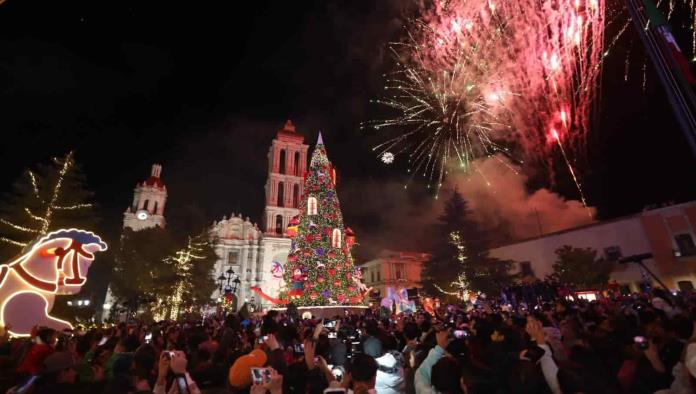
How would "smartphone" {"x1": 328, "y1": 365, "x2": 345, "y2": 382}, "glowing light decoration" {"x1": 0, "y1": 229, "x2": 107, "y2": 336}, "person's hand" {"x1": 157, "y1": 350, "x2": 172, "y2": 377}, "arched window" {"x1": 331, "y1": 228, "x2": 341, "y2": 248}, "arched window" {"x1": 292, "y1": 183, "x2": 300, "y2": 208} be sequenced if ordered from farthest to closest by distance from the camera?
"arched window" {"x1": 292, "y1": 183, "x2": 300, "y2": 208} < "arched window" {"x1": 331, "y1": 228, "x2": 341, "y2": 248} < "glowing light decoration" {"x1": 0, "y1": 229, "x2": 107, "y2": 336} < "smartphone" {"x1": 328, "y1": 365, "x2": 345, "y2": 382} < "person's hand" {"x1": 157, "y1": 350, "x2": 172, "y2": 377}

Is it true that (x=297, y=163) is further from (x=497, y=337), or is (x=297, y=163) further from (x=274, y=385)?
(x=274, y=385)

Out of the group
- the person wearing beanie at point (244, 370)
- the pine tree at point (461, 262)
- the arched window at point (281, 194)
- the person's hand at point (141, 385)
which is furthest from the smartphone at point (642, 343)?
the arched window at point (281, 194)

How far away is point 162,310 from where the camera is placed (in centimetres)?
3053

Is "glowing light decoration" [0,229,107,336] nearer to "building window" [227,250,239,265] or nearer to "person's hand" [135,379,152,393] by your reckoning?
"person's hand" [135,379,152,393]

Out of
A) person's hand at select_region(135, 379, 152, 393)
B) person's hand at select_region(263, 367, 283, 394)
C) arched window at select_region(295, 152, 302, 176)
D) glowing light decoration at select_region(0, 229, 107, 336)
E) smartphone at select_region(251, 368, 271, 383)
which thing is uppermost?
arched window at select_region(295, 152, 302, 176)

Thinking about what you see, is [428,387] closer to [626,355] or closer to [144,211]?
[626,355]

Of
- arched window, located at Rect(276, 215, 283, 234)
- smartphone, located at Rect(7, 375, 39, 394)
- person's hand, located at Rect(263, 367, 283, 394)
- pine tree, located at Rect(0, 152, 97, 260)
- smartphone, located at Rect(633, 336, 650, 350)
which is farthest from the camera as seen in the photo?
arched window, located at Rect(276, 215, 283, 234)

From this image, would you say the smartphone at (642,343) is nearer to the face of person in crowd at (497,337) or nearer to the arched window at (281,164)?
the face of person in crowd at (497,337)

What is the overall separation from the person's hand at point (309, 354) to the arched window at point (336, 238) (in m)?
19.0

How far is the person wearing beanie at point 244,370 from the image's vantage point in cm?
358

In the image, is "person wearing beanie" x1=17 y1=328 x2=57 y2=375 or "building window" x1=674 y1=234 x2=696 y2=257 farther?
"building window" x1=674 y1=234 x2=696 y2=257

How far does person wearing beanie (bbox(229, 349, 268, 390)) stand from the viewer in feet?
11.7

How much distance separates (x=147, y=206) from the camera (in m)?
54.8

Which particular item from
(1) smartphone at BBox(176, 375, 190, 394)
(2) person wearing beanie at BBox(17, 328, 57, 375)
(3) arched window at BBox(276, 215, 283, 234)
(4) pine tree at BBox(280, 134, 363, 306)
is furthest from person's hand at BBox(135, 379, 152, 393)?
(3) arched window at BBox(276, 215, 283, 234)
